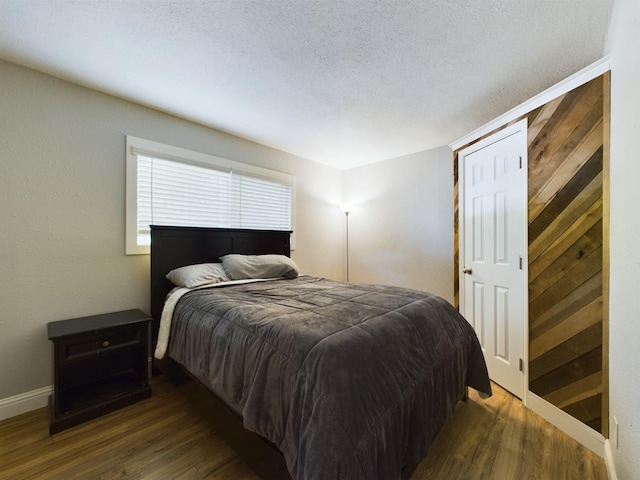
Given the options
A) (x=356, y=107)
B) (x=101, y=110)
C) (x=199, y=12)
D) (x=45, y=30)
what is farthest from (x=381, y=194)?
(x=45, y=30)

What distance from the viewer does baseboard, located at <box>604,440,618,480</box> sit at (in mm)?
1316

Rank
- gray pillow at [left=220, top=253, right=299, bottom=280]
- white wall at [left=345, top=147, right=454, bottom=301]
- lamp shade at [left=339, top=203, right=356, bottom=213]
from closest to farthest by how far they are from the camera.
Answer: gray pillow at [left=220, top=253, right=299, bottom=280]
white wall at [left=345, top=147, right=454, bottom=301]
lamp shade at [left=339, top=203, right=356, bottom=213]

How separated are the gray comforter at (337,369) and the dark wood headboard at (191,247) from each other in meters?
0.61

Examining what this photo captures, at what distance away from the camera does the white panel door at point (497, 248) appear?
6.88ft

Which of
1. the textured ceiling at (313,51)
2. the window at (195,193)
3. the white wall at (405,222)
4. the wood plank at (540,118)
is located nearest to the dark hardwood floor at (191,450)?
the window at (195,193)

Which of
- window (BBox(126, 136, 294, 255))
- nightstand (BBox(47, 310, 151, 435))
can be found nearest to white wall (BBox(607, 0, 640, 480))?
nightstand (BBox(47, 310, 151, 435))

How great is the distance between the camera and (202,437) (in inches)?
63.4

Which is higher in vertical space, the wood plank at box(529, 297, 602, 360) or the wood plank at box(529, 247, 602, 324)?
the wood plank at box(529, 247, 602, 324)

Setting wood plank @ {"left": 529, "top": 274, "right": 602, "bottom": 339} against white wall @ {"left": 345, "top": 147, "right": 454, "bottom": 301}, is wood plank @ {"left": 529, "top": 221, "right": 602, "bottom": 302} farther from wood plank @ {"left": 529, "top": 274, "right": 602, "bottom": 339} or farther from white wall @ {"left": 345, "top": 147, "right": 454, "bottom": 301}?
white wall @ {"left": 345, "top": 147, "right": 454, "bottom": 301}

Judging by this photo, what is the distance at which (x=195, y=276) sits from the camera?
7.45 ft

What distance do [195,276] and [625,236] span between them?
107 inches

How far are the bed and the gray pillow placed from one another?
40 cm

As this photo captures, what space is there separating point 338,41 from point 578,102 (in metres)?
1.63

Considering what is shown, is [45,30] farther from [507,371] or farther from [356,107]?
[507,371]
